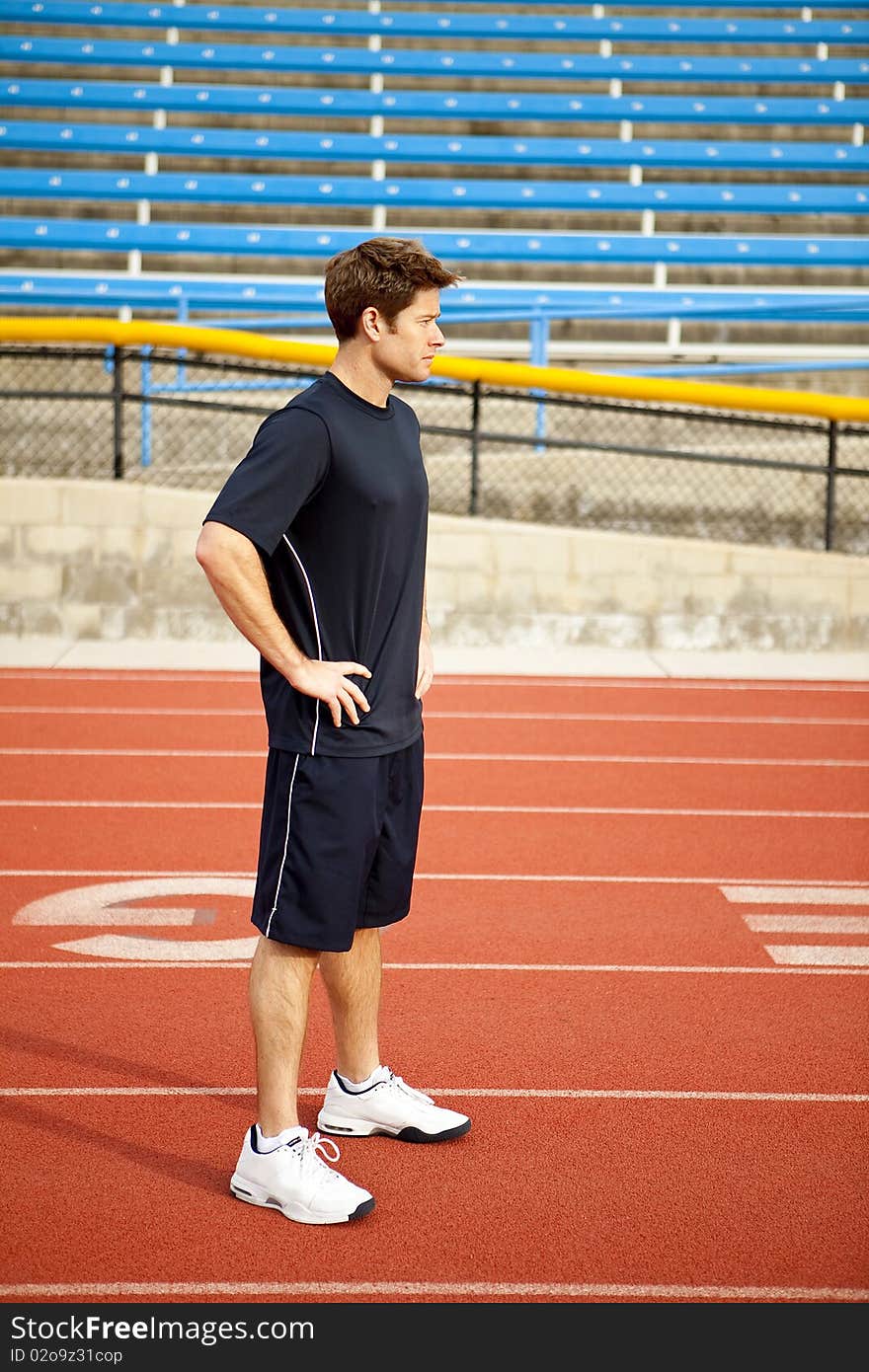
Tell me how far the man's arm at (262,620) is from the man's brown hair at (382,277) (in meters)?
0.45

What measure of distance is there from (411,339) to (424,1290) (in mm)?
1765

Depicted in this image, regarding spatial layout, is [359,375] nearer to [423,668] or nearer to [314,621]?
[314,621]

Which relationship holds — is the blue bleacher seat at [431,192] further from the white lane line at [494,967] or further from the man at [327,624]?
the man at [327,624]

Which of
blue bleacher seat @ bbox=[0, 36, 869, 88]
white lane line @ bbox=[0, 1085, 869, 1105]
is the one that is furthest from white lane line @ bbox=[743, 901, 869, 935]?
blue bleacher seat @ bbox=[0, 36, 869, 88]

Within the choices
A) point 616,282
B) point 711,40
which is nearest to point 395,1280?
point 616,282

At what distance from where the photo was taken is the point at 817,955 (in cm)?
502

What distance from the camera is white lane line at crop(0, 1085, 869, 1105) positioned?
12.8ft

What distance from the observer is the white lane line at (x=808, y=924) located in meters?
5.27

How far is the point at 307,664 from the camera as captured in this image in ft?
10.4

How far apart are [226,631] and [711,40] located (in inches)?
461

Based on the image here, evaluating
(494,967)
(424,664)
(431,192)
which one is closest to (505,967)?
(494,967)

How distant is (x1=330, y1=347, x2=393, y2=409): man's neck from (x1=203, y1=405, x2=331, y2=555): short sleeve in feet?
0.59

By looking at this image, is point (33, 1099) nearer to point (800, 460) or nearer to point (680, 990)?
point (680, 990)

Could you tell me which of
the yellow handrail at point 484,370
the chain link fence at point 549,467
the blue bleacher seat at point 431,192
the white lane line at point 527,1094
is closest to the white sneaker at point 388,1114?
the white lane line at point 527,1094
